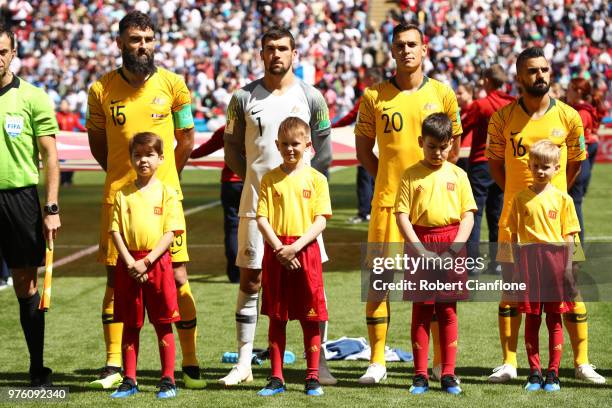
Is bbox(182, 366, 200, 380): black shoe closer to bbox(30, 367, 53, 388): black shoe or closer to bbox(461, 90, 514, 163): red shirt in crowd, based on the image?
bbox(30, 367, 53, 388): black shoe

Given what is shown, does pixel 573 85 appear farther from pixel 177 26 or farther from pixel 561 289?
pixel 177 26

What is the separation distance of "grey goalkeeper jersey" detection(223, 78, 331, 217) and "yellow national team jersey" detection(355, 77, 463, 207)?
0.91ft

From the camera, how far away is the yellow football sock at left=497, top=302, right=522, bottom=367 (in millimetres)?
6559

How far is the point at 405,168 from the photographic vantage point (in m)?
6.38

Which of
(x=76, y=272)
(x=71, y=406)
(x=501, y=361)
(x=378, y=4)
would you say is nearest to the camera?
(x=71, y=406)

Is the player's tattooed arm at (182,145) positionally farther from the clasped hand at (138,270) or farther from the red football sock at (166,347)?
the red football sock at (166,347)

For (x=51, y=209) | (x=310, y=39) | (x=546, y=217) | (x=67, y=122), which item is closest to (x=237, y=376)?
(x=51, y=209)

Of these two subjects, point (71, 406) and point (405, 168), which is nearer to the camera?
point (71, 406)

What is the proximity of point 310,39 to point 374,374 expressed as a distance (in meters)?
27.6

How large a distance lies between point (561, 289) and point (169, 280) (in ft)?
6.98

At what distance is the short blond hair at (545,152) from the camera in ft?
19.9

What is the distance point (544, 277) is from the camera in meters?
6.14

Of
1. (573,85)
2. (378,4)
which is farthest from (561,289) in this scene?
(378,4)

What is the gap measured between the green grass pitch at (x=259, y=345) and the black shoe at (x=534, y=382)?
54 mm
